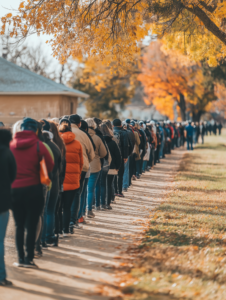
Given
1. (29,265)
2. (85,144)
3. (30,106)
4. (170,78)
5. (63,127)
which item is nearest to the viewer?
(29,265)

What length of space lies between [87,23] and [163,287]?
809 centimetres

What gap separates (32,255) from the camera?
6512 millimetres

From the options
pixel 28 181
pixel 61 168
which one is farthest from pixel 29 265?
pixel 61 168

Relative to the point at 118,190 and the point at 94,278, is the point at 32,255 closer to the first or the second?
the point at 94,278

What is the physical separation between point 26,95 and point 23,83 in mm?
902

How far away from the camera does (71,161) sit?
8297 mm

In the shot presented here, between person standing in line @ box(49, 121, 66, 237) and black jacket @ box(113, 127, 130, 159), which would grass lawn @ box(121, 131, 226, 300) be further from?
black jacket @ box(113, 127, 130, 159)

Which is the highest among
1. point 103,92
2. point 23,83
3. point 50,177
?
point 103,92

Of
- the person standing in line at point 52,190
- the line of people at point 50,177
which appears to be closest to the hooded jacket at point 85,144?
the line of people at point 50,177

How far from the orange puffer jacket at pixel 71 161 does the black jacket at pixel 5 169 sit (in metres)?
2.42

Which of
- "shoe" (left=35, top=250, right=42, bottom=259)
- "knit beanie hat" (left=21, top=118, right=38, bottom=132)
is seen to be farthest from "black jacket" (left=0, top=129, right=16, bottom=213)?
"shoe" (left=35, top=250, right=42, bottom=259)

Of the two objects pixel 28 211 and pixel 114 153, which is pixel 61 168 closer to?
pixel 28 211

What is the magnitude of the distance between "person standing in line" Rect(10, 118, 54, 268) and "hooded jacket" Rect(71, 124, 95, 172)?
271 cm

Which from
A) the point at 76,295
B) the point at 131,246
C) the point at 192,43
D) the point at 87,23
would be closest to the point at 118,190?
the point at 87,23
